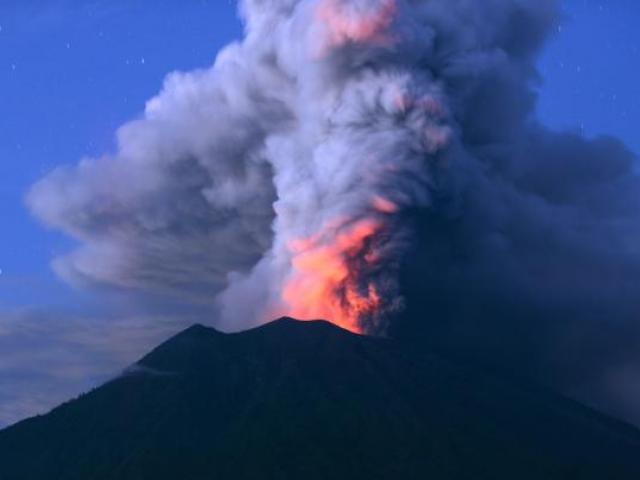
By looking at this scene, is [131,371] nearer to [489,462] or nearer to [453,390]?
[453,390]

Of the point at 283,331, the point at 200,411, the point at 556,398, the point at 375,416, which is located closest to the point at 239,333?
the point at 283,331

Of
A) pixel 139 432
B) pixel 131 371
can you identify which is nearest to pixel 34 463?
pixel 139 432

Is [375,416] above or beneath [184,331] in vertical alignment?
beneath

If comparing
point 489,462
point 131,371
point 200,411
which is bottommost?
point 489,462

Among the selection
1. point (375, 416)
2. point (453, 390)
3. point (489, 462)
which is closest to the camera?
point (489, 462)

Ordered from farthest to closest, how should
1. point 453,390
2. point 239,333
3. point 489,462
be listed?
point 239,333, point 453,390, point 489,462

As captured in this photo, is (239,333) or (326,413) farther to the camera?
(239,333)
